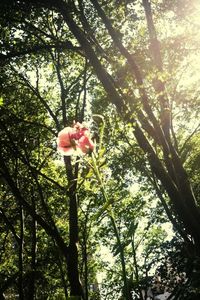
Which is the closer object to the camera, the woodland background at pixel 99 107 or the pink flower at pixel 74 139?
the pink flower at pixel 74 139

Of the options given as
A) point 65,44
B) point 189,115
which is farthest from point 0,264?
point 65,44

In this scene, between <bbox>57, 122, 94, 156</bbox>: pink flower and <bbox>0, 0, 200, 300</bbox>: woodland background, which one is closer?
<bbox>57, 122, 94, 156</bbox>: pink flower

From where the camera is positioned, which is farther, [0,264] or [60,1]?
[0,264]

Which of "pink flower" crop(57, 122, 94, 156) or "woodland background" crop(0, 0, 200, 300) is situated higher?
"woodland background" crop(0, 0, 200, 300)

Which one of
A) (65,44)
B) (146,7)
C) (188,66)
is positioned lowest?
(65,44)

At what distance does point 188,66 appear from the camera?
599 inches

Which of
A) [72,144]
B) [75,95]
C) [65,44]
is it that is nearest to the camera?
[72,144]

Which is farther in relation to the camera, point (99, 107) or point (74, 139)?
point (99, 107)

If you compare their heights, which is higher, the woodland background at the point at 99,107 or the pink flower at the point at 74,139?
the woodland background at the point at 99,107

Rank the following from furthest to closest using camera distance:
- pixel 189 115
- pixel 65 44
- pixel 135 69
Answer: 1. pixel 189 115
2. pixel 65 44
3. pixel 135 69

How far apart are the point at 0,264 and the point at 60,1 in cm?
1496

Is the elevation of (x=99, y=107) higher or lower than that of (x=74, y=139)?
higher

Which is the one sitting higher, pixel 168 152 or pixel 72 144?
pixel 168 152

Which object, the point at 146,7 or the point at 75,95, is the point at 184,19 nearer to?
the point at 146,7
